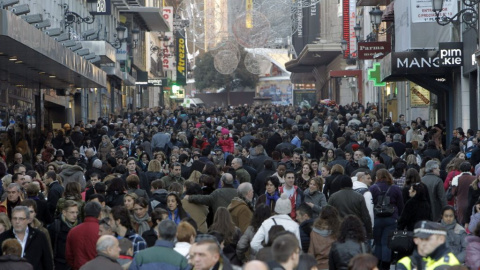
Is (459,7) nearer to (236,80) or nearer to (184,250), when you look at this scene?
Answer: (184,250)

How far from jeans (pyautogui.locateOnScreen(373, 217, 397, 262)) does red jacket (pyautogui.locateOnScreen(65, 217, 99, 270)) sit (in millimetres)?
4649

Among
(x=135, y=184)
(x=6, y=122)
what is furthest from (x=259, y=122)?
(x=135, y=184)

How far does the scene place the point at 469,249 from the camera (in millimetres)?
9742

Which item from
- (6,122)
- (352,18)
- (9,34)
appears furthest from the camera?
(352,18)

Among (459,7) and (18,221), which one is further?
(459,7)

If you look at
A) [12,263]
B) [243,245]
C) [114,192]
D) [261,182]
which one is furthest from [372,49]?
[12,263]

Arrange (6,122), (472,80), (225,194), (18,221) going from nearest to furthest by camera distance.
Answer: (18,221) < (225,194) < (6,122) < (472,80)

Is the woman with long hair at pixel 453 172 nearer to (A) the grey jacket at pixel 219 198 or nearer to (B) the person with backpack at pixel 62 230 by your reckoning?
(A) the grey jacket at pixel 219 198

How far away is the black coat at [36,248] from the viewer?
10.7 m

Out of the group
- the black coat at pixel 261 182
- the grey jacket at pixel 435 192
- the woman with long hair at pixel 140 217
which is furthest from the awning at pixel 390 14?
the woman with long hair at pixel 140 217

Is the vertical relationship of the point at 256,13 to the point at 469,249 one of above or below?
above

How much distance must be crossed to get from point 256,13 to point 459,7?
12815mm

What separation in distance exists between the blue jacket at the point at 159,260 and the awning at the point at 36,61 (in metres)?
8.97

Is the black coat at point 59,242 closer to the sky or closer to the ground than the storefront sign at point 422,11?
closer to the ground
